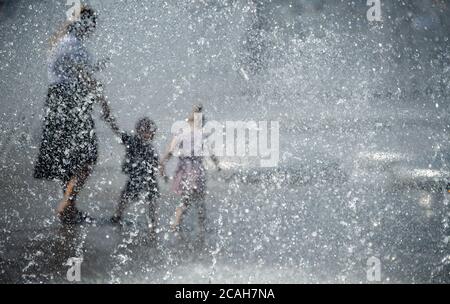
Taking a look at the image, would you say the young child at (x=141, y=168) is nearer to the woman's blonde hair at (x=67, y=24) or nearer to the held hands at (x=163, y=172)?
the held hands at (x=163, y=172)

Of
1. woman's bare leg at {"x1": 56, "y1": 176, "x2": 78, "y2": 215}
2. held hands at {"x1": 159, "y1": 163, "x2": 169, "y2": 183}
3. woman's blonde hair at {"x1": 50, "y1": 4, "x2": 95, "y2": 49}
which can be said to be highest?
woman's blonde hair at {"x1": 50, "y1": 4, "x2": 95, "y2": 49}

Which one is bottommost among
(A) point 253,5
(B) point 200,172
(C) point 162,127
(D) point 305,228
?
(D) point 305,228

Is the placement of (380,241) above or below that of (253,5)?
below

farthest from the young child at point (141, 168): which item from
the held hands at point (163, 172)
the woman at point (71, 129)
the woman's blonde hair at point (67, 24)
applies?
the woman's blonde hair at point (67, 24)

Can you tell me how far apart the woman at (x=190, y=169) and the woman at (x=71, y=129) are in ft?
1.18

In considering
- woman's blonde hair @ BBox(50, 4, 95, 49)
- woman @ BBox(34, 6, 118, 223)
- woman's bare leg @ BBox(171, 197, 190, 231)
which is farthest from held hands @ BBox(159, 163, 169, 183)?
woman's blonde hair @ BBox(50, 4, 95, 49)

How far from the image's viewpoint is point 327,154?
6.28ft

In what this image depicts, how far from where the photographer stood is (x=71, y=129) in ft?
6.15

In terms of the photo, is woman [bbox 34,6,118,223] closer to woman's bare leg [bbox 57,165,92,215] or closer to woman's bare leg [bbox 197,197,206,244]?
woman's bare leg [bbox 57,165,92,215]

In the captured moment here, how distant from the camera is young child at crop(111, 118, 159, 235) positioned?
1854 mm

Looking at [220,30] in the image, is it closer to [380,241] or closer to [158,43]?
[158,43]

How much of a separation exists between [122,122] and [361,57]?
1.32 m

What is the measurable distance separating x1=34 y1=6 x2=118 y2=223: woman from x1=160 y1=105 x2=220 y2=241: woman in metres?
0.36

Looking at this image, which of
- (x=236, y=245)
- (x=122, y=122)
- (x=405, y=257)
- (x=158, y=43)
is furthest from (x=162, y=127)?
(x=405, y=257)
